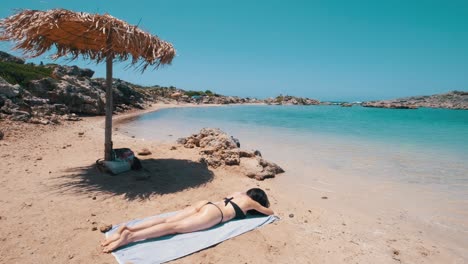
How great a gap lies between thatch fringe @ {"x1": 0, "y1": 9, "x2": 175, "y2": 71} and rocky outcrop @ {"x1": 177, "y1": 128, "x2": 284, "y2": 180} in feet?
8.26

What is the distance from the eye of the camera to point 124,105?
23000 millimetres

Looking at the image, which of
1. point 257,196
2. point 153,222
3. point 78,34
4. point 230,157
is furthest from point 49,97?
point 257,196

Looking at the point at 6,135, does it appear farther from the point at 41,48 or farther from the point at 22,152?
the point at 41,48

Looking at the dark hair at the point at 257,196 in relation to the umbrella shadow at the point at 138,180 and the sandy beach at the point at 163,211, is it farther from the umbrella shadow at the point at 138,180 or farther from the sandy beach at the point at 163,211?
the umbrella shadow at the point at 138,180

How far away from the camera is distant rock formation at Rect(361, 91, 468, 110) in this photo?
60.8 meters

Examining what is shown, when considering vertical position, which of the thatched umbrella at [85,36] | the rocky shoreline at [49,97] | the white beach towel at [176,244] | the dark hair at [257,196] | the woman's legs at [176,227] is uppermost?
the thatched umbrella at [85,36]

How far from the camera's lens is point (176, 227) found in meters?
3.56

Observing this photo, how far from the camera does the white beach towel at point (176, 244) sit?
3059 millimetres

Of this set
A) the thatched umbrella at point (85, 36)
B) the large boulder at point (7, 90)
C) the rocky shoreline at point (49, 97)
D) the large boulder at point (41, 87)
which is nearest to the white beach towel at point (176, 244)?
the thatched umbrella at point (85, 36)

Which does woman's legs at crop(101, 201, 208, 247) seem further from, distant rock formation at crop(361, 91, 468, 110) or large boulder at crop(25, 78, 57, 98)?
distant rock formation at crop(361, 91, 468, 110)

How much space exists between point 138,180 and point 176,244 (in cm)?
229

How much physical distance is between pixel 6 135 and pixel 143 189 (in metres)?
5.49

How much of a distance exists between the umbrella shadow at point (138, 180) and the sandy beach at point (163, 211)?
0.02 metres

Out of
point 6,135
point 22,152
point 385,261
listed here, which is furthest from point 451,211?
point 6,135
